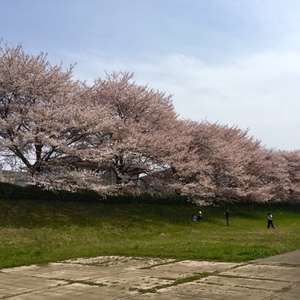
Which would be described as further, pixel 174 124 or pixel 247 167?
pixel 247 167

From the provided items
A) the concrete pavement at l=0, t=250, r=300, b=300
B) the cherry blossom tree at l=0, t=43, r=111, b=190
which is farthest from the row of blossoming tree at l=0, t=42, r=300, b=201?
the concrete pavement at l=0, t=250, r=300, b=300

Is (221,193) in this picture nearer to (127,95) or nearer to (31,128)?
(127,95)

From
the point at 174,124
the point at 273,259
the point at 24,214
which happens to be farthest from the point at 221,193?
the point at 273,259

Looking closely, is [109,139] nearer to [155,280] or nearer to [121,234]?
[121,234]

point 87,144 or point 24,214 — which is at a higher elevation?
point 87,144

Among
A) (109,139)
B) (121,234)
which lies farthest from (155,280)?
(109,139)

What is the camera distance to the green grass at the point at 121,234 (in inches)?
582

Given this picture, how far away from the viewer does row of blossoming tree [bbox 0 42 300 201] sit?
27.6 metres

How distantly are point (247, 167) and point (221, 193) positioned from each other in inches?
369

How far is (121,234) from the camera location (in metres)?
25.5

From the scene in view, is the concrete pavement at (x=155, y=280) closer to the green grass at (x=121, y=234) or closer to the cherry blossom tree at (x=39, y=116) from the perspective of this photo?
the green grass at (x=121, y=234)

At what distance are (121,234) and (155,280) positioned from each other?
54.0 ft

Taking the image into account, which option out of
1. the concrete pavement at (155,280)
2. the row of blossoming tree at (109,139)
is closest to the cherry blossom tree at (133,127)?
the row of blossoming tree at (109,139)

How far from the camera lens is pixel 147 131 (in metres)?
35.6
